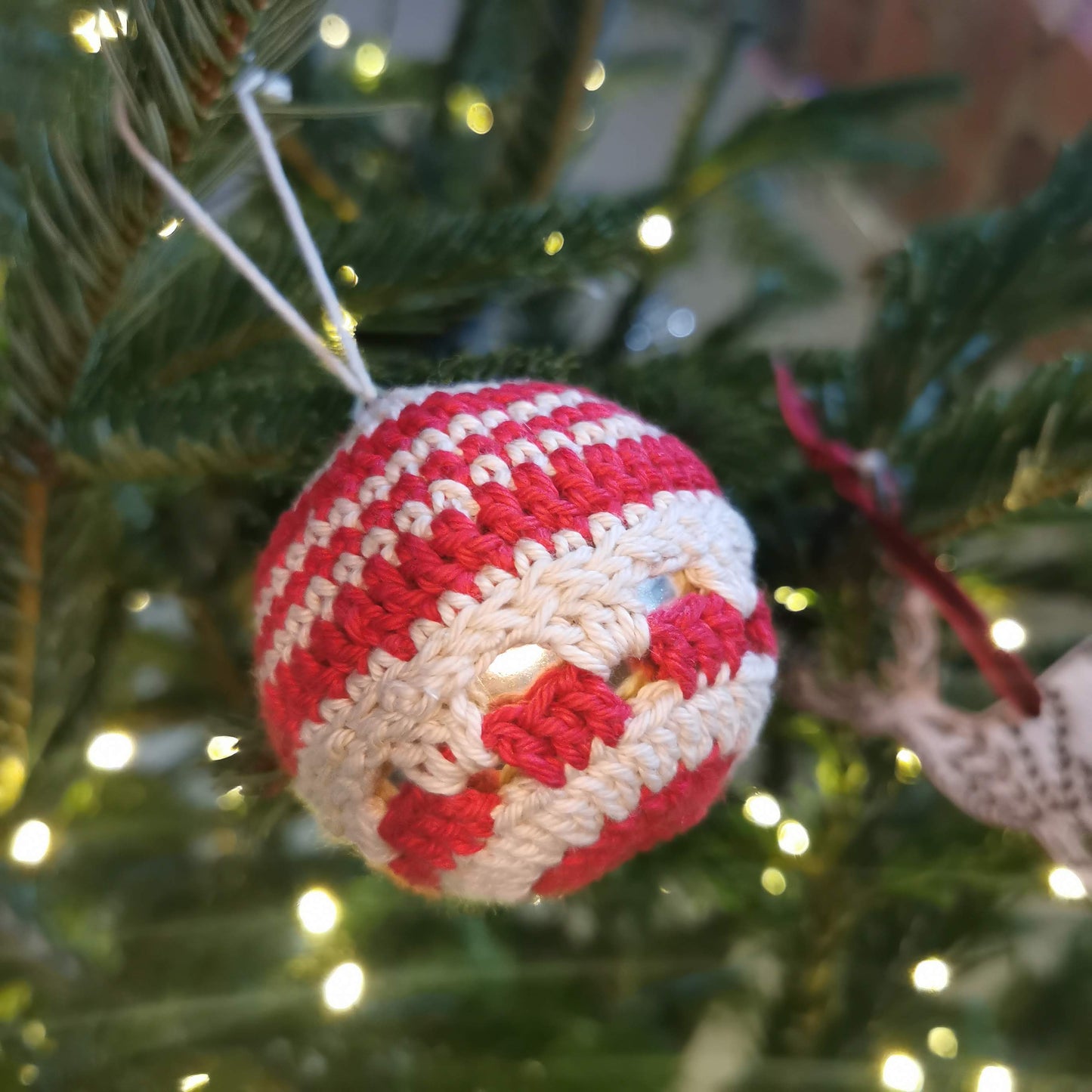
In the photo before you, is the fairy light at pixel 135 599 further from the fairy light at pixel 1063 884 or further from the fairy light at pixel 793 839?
the fairy light at pixel 1063 884

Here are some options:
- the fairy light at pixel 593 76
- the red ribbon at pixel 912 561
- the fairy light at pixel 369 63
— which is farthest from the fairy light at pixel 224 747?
the fairy light at pixel 369 63

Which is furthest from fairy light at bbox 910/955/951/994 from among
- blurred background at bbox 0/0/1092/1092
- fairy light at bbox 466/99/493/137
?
fairy light at bbox 466/99/493/137

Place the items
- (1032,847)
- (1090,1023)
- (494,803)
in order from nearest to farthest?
(494,803) < (1032,847) < (1090,1023)

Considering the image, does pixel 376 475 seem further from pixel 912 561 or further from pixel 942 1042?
pixel 942 1042

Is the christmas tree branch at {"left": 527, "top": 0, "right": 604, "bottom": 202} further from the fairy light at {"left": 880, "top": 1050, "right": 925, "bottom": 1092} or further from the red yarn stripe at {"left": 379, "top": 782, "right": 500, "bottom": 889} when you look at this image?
the fairy light at {"left": 880, "top": 1050, "right": 925, "bottom": 1092}

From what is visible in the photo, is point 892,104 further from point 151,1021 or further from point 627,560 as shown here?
point 151,1021

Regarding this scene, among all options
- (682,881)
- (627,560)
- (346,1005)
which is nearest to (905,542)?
(627,560)
